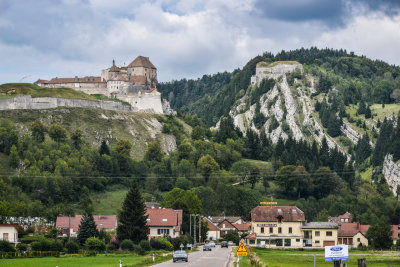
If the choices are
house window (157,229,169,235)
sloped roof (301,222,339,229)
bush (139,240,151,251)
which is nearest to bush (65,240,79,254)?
bush (139,240,151,251)

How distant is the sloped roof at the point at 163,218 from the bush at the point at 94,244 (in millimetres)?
24178

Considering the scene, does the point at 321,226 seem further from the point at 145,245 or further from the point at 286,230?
the point at 145,245

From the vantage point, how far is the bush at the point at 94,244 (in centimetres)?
7500

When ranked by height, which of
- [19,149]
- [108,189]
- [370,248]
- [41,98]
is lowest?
[370,248]

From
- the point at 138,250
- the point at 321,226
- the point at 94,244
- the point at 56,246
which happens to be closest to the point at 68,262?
the point at 56,246

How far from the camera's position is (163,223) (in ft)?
328

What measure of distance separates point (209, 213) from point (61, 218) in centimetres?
4882

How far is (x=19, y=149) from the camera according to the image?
162 metres

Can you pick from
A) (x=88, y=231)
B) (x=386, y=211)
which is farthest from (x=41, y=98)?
(x=88, y=231)

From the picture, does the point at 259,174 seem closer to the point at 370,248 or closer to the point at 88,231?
the point at 370,248

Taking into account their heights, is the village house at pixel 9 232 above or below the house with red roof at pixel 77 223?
below

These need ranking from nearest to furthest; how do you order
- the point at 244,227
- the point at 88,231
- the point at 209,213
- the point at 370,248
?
the point at 88,231 < the point at 370,248 < the point at 244,227 < the point at 209,213

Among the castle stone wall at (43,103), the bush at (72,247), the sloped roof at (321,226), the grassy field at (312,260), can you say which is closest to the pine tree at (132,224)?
the bush at (72,247)

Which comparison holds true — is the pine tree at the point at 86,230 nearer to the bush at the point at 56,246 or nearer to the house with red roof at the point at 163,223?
the bush at the point at 56,246
